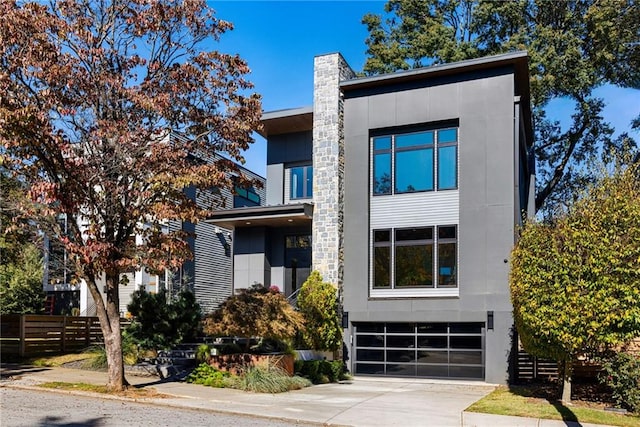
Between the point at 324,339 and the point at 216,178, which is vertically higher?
the point at 216,178

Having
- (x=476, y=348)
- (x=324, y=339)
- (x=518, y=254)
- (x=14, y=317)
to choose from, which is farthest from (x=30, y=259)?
(x=518, y=254)

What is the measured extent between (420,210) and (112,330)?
403 inches

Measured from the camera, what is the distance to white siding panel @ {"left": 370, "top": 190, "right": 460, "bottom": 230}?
1866 centimetres

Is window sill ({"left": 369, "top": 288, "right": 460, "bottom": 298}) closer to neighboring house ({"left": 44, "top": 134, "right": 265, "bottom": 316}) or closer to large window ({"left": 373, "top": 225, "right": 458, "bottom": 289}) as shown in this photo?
large window ({"left": 373, "top": 225, "right": 458, "bottom": 289})

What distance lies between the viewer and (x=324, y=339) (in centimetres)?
1828

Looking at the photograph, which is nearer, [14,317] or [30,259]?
[14,317]

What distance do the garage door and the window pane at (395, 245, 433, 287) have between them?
1360 mm

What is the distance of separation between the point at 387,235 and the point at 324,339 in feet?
13.1

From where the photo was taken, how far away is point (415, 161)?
19.4m

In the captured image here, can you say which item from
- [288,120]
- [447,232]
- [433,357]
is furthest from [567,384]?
[288,120]

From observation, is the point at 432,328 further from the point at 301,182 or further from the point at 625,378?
the point at 301,182

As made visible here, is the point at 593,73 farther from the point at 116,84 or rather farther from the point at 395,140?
the point at 116,84

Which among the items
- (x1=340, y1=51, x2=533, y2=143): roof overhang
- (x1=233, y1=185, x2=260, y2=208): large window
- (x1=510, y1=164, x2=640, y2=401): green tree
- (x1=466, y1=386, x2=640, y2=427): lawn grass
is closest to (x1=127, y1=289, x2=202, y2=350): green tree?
(x1=340, y1=51, x2=533, y2=143): roof overhang

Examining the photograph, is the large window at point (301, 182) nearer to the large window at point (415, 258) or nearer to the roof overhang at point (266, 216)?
the roof overhang at point (266, 216)
